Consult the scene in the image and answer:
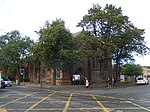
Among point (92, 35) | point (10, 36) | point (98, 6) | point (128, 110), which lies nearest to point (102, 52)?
point (92, 35)

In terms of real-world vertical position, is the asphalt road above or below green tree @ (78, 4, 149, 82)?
below

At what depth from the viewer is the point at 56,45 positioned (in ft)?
167

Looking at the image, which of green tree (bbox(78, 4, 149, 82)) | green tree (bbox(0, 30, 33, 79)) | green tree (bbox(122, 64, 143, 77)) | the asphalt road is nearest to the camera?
the asphalt road

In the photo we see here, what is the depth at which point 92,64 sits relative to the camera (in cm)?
6650

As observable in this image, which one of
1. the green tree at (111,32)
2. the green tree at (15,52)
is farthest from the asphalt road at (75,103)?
the green tree at (15,52)

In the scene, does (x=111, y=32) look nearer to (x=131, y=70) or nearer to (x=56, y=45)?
(x=56, y=45)

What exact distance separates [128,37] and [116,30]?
2.60m

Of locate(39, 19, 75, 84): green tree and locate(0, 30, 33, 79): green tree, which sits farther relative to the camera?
locate(0, 30, 33, 79): green tree

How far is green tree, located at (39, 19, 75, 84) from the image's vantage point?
49781 mm

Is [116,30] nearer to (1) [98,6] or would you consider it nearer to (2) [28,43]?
(1) [98,6]

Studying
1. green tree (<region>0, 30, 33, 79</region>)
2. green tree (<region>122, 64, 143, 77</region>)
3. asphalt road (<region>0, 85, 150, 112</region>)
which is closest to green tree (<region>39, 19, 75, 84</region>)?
green tree (<region>0, 30, 33, 79</region>)

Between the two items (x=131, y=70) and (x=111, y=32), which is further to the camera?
(x=131, y=70)

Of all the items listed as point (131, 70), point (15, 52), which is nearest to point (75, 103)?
point (15, 52)

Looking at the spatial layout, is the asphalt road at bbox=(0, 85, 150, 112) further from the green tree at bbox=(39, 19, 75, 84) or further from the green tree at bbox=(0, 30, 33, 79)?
the green tree at bbox=(0, 30, 33, 79)
